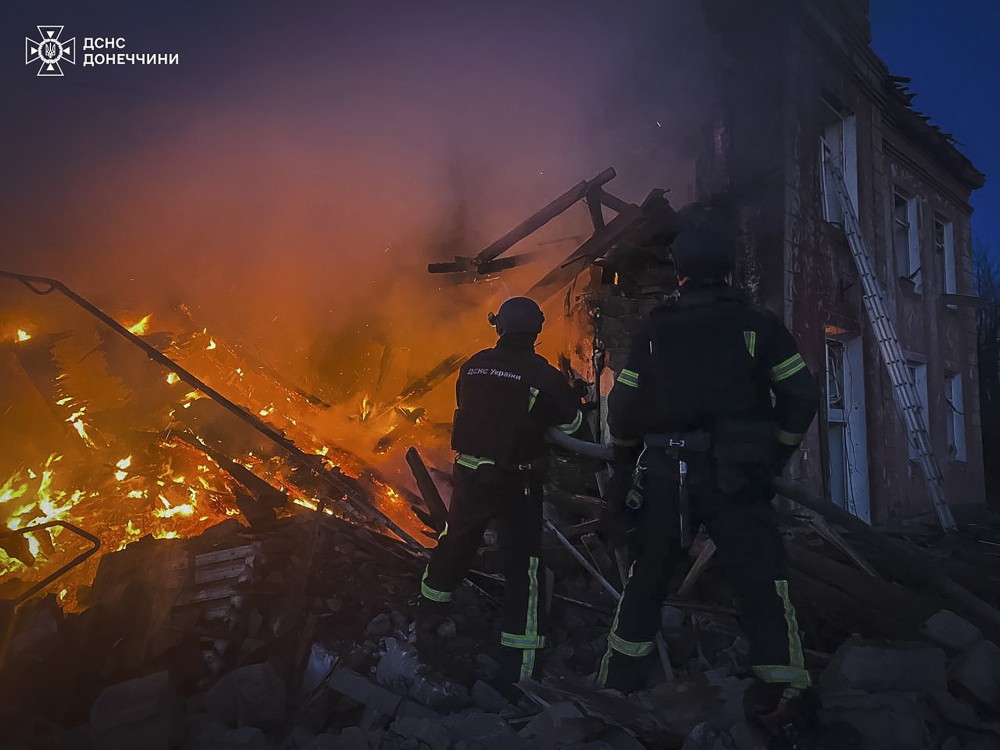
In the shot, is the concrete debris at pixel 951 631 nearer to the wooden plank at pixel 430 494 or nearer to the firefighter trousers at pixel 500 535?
the firefighter trousers at pixel 500 535

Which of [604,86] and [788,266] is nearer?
[788,266]

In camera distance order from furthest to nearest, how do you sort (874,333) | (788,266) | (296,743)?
1. (874,333)
2. (788,266)
3. (296,743)

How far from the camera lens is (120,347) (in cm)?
612

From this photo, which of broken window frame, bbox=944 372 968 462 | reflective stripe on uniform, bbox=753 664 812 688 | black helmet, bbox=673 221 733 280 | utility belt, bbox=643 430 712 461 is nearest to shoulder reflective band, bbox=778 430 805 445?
utility belt, bbox=643 430 712 461

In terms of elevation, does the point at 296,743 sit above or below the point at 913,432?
below

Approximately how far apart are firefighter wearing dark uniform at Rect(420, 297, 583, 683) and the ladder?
5924mm

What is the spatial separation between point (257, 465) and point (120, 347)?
1915mm

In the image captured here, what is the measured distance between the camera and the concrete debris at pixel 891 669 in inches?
117

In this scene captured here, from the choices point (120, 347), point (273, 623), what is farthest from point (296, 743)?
point (120, 347)

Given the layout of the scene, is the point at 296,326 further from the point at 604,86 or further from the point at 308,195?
the point at 604,86

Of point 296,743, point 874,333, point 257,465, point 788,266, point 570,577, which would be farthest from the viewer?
point 874,333

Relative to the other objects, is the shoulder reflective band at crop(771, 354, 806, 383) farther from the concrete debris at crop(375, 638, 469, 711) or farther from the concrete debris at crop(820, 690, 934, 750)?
the concrete debris at crop(375, 638, 469, 711)

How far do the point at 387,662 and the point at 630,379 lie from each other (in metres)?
1.94

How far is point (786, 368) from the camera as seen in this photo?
8.89 feet
